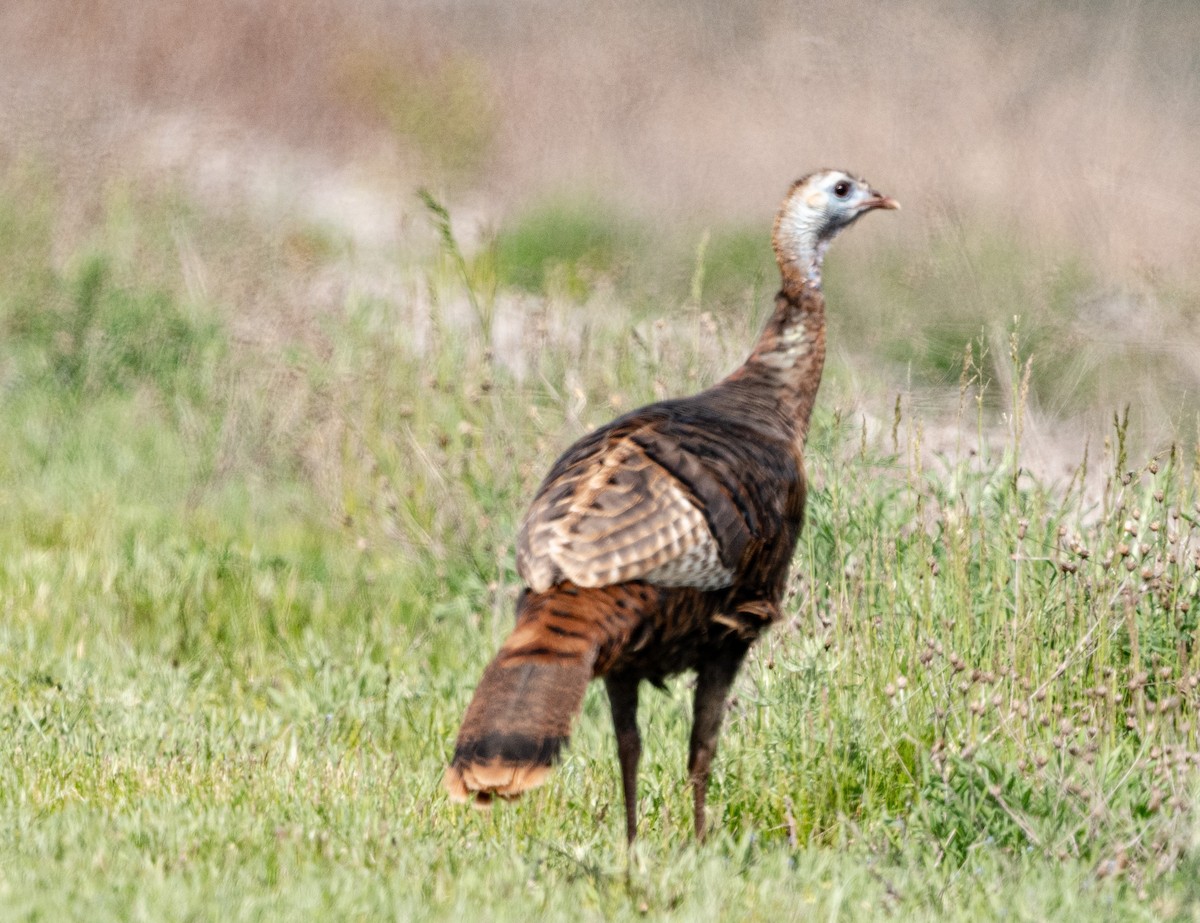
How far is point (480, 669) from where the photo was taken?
19.0 feet

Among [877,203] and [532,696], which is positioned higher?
[877,203]

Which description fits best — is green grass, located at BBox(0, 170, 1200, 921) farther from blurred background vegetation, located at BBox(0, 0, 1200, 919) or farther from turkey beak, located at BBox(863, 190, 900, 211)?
turkey beak, located at BBox(863, 190, 900, 211)

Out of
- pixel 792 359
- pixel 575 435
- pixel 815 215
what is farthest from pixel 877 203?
pixel 575 435

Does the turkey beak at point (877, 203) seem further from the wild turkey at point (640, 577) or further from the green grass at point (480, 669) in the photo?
the wild turkey at point (640, 577)

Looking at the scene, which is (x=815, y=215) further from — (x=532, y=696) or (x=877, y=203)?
(x=532, y=696)

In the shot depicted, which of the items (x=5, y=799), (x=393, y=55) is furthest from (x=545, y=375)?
(x=393, y=55)

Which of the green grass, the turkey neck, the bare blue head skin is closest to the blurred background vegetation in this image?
the green grass

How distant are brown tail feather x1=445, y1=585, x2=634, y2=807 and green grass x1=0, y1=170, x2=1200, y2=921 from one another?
233 millimetres

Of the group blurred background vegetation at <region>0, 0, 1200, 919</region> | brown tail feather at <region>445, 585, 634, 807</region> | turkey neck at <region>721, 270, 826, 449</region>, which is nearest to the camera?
brown tail feather at <region>445, 585, 634, 807</region>

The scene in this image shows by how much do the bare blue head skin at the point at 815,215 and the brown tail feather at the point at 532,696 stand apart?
5.88 ft

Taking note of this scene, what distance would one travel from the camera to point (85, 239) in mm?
11242

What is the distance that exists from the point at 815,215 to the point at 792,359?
1.88ft

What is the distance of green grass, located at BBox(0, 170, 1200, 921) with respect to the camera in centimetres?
352

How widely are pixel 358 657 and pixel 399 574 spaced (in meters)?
1.17
